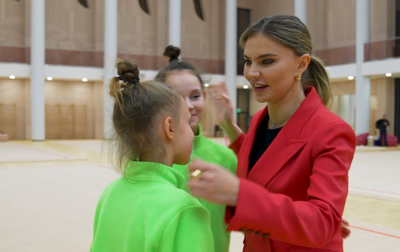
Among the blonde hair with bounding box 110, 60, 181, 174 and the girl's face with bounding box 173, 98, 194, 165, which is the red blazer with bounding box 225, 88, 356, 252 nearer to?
the girl's face with bounding box 173, 98, 194, 165

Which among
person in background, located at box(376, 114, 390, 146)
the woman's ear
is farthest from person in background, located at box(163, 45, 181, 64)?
person in background, located at box(376, 114, 390, 146)

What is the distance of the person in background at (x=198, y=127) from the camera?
8.04 feet

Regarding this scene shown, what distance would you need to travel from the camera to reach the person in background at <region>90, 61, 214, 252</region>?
4.83 ft

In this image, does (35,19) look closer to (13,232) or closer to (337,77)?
(337,77)

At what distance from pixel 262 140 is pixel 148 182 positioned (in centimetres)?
66

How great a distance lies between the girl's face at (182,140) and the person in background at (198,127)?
735 mm

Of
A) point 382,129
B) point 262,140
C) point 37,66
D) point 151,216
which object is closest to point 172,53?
point 262,140

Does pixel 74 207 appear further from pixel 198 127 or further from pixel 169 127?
pixel 169 127

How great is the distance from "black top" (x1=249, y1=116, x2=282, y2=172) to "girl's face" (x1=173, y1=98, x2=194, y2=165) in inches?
12.3

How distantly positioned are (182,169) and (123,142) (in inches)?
32.8

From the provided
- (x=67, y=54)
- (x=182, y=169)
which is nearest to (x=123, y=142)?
(x=182, y=169)

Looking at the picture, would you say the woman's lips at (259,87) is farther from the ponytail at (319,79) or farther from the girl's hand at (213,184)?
the girl's hand at (213,184)

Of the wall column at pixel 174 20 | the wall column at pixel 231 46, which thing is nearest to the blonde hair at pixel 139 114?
the wall column at pixel 174 20

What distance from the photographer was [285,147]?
173cm
